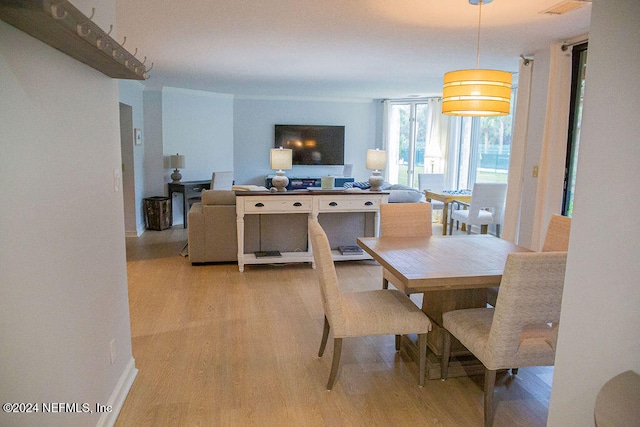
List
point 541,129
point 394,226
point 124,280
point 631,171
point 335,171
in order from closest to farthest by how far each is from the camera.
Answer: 1. point 631,171
2. point 124,280
3. point 394,226
4. point 541,129
5. point 335,171

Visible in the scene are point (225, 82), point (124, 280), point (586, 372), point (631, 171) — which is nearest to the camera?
point (631, 171)

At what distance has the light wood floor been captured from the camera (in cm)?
238

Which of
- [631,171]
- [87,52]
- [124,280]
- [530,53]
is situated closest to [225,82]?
[530,53]

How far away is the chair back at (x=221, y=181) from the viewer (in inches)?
277

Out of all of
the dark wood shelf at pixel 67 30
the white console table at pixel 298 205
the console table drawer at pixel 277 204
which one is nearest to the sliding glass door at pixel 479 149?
the white console table at pixel 298 205

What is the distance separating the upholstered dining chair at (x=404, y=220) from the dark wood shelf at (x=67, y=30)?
7.01 feet

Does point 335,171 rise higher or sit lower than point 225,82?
lower

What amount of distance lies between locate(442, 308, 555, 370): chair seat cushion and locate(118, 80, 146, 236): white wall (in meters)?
5.45

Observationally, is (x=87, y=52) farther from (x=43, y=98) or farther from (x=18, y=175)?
(x=18, y=175)

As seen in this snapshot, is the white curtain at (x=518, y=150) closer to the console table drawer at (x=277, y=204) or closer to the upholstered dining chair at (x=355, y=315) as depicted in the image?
the console table drawer at (x=277, y=204)

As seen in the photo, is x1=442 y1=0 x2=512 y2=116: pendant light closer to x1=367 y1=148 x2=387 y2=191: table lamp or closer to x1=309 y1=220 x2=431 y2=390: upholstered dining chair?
x1=309 y1=220 x2=431 y2=390: upholstered dining chair

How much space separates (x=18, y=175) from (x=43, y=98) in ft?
1.14

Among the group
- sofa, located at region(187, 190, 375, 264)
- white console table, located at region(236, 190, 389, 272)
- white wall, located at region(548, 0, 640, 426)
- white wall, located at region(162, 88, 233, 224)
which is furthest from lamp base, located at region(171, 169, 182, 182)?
white wall, located at region(548, 0, 640, 426)

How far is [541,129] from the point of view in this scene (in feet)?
14.7
